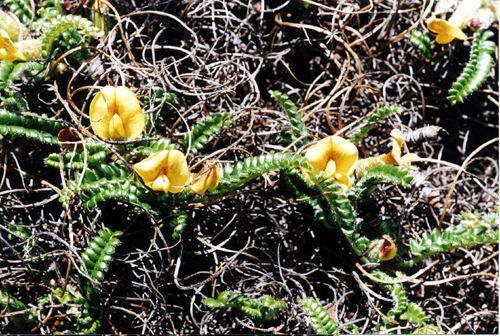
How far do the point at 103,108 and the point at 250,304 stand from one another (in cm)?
91

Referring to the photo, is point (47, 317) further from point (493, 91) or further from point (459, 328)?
point (493, 91)

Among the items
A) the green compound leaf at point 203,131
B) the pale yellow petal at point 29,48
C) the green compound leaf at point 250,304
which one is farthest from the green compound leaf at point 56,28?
the green compound leaf at point 250,304

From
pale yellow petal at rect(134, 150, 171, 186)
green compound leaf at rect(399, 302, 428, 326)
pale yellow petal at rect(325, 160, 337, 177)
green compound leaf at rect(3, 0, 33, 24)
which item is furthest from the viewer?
green compound leaf at rect(3, 0, 33, 24)

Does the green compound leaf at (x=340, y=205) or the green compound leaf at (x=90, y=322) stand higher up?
the green compound leaf at (x=340, y=205)

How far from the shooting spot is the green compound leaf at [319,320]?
1.57 meters

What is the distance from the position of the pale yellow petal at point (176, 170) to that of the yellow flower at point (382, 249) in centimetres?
82

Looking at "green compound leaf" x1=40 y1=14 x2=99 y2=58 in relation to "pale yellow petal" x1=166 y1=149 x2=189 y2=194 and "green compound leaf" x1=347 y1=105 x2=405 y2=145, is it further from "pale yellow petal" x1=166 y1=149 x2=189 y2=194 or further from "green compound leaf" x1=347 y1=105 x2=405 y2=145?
"green compound leaf" x1=347 y1=105 x2=405 y2=145

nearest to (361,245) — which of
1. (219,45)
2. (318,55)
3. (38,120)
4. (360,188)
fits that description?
(360,188)

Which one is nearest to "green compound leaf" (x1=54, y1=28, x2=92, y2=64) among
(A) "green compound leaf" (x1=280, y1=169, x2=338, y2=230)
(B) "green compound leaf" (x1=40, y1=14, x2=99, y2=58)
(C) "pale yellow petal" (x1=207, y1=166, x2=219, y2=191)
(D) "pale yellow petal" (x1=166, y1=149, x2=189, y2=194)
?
(B) "green compound leaf" (x1=40, y1=14, x2=99, y2=58)

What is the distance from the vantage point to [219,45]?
2.01m

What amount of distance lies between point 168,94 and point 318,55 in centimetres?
79

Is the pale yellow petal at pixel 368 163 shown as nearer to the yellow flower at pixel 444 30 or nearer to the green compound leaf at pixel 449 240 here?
the green compound leaf at pixel 449 240

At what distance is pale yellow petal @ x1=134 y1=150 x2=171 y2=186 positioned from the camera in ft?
4.66

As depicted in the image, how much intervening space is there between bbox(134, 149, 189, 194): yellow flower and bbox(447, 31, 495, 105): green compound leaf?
51.0 inches
